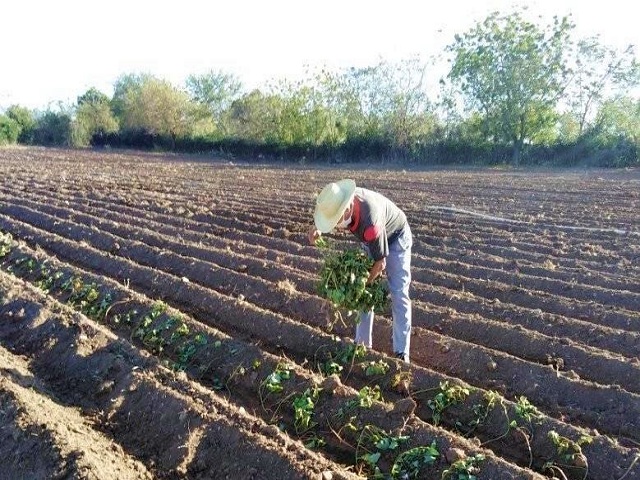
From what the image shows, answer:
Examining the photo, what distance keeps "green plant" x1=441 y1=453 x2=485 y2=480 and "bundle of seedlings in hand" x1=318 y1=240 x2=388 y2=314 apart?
1.74m

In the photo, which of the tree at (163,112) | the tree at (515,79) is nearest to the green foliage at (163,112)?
the tree at (163,112)

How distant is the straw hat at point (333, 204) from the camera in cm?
449

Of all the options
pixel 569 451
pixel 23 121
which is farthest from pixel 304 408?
pixel 23 121

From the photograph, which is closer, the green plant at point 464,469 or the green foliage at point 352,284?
the green plant at point 464,469

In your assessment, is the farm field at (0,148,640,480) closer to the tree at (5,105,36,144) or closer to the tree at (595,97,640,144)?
the tree at (595,97,640,144)

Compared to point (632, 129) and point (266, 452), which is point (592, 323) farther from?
point (632, 129)

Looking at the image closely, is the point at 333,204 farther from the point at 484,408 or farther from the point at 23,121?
the point at 23,121

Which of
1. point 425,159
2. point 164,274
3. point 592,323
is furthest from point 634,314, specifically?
point 425,159

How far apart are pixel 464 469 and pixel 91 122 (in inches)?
1946

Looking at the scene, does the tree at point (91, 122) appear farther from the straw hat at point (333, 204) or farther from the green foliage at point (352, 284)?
the straw hat at point (333, 204)

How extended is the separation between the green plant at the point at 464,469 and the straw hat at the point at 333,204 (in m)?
1.90

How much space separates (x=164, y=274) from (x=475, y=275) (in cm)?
417

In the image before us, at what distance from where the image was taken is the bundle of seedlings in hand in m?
5.09

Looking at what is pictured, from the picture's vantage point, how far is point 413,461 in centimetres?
384
